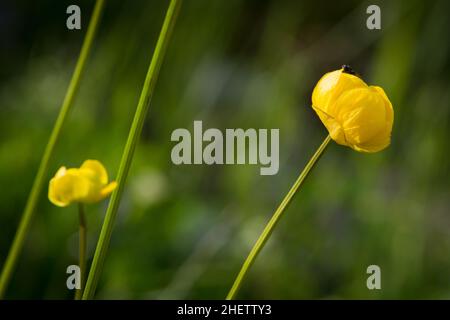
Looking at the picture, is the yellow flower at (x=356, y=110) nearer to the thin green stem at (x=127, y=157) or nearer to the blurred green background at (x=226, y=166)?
the thin green stem at (x=127, y=157)

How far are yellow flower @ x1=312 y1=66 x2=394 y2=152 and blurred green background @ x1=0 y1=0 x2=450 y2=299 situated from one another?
64 centimetres

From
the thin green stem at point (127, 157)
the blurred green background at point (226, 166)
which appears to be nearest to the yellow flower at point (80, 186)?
the thin green stem at point (127, 157)

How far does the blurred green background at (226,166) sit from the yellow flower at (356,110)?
0.64m

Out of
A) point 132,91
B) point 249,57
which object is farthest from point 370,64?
point 132,91

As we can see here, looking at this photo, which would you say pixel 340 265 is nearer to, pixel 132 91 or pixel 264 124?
pixel 264 124

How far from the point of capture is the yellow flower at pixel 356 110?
21.6 inches

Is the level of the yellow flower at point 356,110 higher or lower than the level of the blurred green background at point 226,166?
lower

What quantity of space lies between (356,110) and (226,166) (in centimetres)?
98

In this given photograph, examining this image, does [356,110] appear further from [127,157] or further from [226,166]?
[226,166]

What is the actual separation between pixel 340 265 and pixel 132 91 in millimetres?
491

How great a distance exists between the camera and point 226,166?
1.53 metres

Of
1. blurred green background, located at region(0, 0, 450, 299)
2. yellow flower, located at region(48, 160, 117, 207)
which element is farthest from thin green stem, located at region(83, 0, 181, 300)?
blurred green background, located at region(0, 0, 450, 299)

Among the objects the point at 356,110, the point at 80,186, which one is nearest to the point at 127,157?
the point at 80,186
